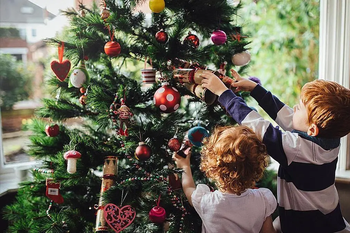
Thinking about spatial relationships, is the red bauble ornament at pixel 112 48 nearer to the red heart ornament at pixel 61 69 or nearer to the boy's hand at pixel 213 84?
the red heart ornament at pixel 61 69

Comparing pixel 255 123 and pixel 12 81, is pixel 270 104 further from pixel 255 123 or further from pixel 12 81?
pixel 12 81

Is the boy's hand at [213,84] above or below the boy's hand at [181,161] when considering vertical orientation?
above

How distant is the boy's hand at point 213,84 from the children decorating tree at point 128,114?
0.03 m

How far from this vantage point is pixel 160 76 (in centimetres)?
120

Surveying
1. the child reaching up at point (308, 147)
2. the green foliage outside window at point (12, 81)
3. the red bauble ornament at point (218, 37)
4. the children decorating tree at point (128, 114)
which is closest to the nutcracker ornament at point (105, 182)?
the children decorating tree at point (128, 114)

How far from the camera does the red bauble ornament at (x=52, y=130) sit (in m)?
1.26

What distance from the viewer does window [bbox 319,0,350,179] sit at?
1564mm

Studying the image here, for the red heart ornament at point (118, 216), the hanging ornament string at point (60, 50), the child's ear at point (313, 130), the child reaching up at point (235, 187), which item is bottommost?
the red heart ornament at point (118, 216)

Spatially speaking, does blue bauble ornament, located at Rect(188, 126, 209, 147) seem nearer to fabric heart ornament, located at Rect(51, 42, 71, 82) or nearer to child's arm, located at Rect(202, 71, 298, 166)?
child's arm, located at Rect(202, 71, 298, 166)

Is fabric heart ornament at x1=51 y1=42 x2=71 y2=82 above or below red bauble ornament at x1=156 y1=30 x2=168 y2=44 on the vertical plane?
below

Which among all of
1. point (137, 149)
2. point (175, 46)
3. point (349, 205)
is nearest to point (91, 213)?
point (137, 149)

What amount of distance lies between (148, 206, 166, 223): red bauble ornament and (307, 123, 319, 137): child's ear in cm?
53

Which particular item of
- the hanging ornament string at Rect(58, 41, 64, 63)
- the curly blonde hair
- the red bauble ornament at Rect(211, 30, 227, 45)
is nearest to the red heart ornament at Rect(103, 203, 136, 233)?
the curly blonde hair

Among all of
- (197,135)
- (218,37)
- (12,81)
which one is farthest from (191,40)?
(12,81)
